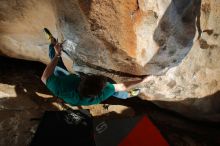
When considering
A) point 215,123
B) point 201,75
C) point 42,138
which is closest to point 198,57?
point 201,75

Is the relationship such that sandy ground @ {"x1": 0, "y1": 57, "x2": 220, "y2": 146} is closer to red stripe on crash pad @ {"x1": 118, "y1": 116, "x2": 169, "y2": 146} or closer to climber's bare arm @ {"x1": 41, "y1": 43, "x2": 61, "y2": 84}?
red stripe on crash pad @ {"x1": 118, "y1": 116, "x2": 169, "y2": 146}

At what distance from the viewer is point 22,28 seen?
319 centimetres

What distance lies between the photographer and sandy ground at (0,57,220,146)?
10.9 ft

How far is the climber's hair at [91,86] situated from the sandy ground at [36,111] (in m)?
0.77

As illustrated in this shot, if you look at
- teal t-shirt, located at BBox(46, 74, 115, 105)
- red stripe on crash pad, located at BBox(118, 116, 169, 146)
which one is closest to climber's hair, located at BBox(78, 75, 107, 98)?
teal t-shirt, located at BBox(46, 74, 115, 105)


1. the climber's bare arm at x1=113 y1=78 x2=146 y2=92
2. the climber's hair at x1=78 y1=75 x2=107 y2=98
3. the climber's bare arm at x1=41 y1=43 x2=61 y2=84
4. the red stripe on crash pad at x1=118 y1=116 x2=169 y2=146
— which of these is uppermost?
the climber's bare arm at x1=41 y1=43 x2=61 y2=84

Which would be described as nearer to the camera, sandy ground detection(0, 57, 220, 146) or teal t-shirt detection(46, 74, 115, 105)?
teal t-shirt detection(46, 74, 115, 105)

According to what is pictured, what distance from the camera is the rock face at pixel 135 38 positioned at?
2.44 m

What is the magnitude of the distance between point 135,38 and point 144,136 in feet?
3.75

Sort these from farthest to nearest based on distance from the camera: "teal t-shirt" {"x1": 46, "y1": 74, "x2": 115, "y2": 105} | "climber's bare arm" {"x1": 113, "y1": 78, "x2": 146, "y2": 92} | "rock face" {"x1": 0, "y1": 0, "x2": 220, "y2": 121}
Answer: "climber's bare arm" {"x1": 113, "y1": 78, "x2": 146, "y2": 92} < "teal t-shirt" {"x1": 46, "y1": 74, "x2": 115, "y2": 105} < "rock face" {"x1": 0, "y1": 0, "x2": 220, "y2": 121}

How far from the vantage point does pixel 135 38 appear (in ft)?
8.17

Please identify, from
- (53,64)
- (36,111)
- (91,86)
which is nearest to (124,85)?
(91,86)

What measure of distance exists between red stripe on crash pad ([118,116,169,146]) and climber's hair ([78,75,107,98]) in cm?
56

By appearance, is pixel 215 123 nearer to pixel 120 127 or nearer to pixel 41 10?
pixel 120 127
